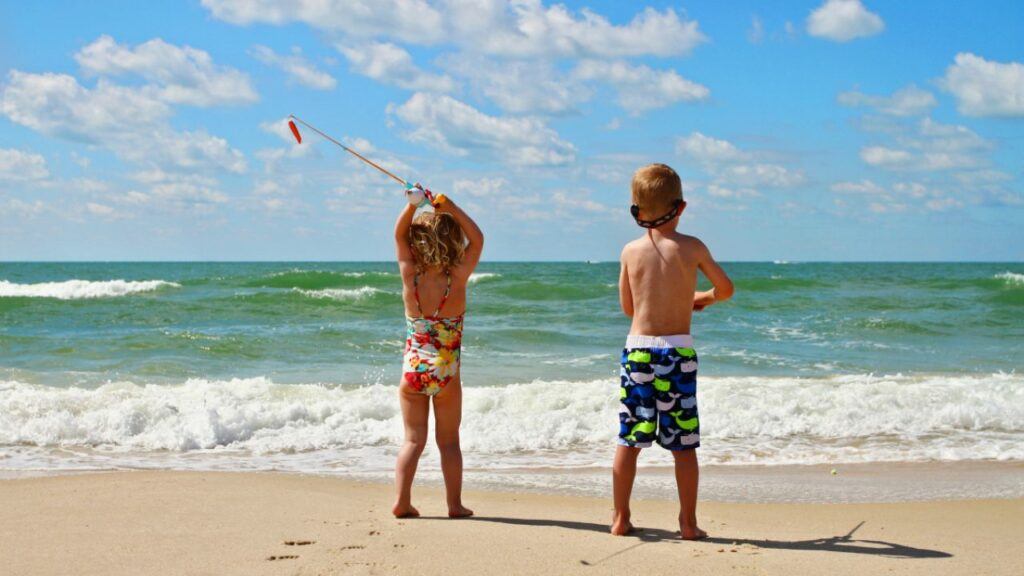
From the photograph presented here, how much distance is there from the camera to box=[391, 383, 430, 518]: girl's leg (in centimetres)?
423

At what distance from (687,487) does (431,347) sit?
130cm

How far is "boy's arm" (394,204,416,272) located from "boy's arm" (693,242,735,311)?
129cm

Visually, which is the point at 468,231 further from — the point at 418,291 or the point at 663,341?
the point at 663,341

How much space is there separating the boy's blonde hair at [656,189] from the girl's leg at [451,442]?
3.95 feet

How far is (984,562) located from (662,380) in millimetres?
1433

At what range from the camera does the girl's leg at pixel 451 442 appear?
430cm

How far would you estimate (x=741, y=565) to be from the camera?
3439mm

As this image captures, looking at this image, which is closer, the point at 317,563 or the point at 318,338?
the point at 317,563

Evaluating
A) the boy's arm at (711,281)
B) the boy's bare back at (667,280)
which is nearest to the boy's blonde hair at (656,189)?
the boy's bare back at (667,280)

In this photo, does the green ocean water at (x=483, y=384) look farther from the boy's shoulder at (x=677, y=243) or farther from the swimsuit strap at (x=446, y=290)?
the boy's shoulder at (x=677, y=243)

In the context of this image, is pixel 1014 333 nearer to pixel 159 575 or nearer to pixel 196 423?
pixel 196 423

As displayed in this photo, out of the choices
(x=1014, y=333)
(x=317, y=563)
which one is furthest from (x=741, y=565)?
(x=1014, y=333)

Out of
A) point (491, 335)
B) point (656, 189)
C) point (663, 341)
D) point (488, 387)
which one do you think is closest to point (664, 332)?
point (663, 341)

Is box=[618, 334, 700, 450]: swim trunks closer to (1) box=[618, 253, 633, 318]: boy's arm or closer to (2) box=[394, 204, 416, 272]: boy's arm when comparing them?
(1) box=[618, 253, 633, 318]: boy's arm
